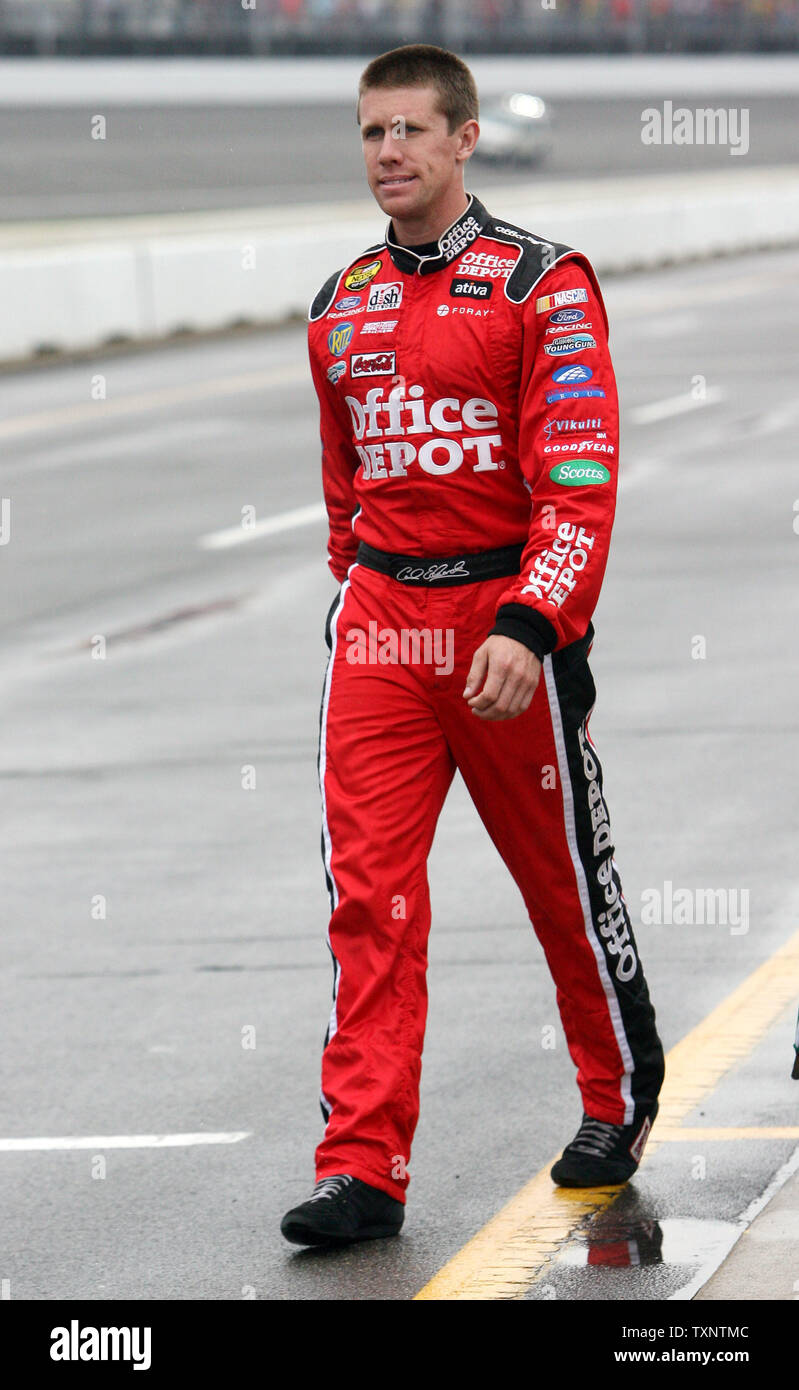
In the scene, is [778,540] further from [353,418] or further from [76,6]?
[76,6]

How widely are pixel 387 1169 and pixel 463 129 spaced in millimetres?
1956

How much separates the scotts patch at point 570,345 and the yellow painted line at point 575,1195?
62.8 inches

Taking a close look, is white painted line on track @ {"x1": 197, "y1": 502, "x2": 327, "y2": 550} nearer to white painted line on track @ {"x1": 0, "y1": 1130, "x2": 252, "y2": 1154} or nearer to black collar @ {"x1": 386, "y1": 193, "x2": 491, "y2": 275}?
white painted line on track @ {"x1": 0, "y1": 1130, "x2": 252, "y2": 1154}

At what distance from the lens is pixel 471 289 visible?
4668 mm

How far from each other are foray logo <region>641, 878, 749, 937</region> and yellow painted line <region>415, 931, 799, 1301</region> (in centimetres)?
56

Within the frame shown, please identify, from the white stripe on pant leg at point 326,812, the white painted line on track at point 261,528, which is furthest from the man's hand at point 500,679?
the white painted line on track at point 261,528

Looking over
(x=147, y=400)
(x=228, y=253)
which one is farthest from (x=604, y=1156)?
(x=228, y=253)

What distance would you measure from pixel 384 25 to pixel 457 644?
5828 cm

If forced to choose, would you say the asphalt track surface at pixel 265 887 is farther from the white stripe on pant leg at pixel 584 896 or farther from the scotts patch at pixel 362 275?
the scotts patch at pixel 362 275

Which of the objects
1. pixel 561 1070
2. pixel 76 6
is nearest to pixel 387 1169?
pixel 561 1070

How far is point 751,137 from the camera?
213 feet

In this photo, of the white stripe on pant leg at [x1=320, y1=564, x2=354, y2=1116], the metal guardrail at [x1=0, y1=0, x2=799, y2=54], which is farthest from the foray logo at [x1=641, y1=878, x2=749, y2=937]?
the metal guardrail at [x1=0, y1=0, x2=799, y2=54]
